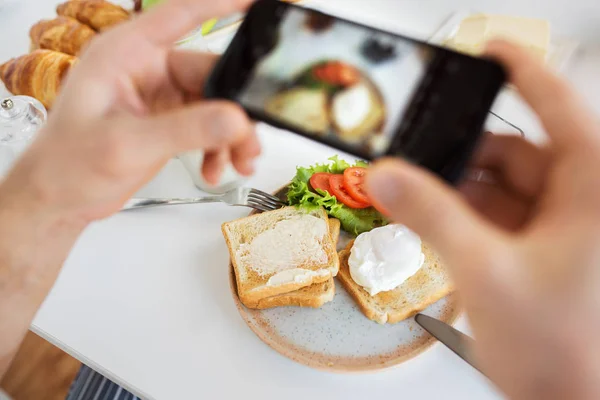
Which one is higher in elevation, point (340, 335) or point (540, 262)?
point (540, 262)

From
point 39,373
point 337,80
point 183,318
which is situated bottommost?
point 39,373

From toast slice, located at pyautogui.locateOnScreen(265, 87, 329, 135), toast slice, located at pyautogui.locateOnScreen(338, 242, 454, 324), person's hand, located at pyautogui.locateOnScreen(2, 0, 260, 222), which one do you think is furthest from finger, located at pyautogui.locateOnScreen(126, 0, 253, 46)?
toast slice, located at pyautogui.locateOnScreen(338, 242, 454, 324)

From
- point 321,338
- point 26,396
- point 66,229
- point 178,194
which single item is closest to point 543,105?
point 321,338

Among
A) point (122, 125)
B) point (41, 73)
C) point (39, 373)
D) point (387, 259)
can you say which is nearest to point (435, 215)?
point (122, 125)

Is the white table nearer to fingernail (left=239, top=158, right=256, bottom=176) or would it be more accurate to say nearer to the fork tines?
the fork tines

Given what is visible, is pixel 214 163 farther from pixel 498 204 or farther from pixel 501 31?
pixel 501 31

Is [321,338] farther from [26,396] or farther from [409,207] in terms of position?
[26,396]
